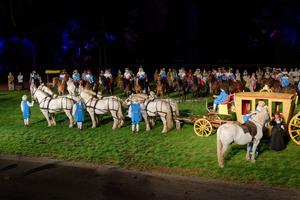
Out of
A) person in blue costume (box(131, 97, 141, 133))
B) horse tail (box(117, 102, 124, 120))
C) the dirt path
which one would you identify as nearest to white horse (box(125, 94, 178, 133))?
person in blue costume (box(131, 97, 141, 133))

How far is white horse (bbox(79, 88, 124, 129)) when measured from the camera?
16953 millimetres

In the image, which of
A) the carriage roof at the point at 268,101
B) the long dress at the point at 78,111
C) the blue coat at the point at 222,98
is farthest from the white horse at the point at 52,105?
the carriage roof at the point at 268,101

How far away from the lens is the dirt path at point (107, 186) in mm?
10344

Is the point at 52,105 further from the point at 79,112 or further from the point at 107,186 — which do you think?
the point at 107,186

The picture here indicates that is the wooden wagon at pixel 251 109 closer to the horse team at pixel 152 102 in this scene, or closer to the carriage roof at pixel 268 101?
the carriage roof at pixel 268 101

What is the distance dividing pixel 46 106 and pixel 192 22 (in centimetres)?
2949

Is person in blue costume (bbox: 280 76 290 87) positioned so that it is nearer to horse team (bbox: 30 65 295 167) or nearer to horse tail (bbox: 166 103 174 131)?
horse team (bbox: 30 65 295 167)

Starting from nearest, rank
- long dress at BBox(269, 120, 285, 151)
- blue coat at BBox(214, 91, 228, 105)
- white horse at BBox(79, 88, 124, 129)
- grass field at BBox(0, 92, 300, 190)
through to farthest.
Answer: grass field at BBox(0, 92, 300, 190)
long dress at BBox(269, 120, 285, 151)
blue coat at BBox(214, 91, 228, 105)
white horse at BBox(79, 88, 124, 129)

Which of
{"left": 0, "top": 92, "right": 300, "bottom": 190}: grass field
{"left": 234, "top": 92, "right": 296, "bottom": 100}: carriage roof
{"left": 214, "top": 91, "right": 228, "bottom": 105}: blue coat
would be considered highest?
{"left": 234, "top": 92, "right": 296, "bottom": 100}: carriage roof

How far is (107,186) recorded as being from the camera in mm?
11211

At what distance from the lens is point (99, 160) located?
13383 mm

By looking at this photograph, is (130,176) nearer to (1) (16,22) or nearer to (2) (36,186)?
(2) (36,186)

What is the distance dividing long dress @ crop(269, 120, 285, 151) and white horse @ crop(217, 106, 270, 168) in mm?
854

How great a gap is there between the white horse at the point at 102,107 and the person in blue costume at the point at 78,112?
37cm
